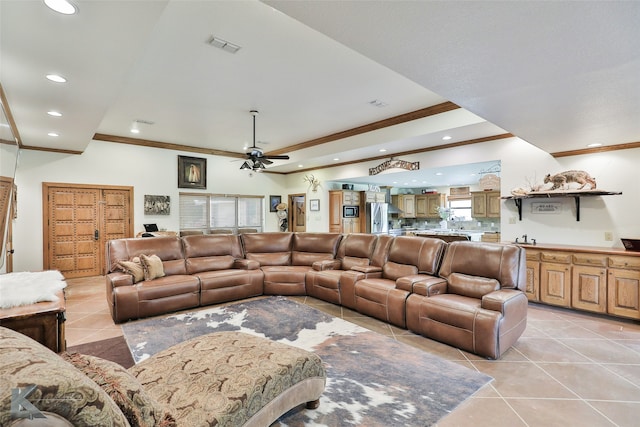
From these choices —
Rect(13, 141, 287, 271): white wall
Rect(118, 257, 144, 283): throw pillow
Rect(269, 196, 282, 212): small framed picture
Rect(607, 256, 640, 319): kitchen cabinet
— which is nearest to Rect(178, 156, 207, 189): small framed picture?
Rect(13, 141, 287, 271): white wall

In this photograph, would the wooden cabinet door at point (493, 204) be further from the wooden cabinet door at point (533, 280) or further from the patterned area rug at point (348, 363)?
the patterned area rug at point (348, 363)

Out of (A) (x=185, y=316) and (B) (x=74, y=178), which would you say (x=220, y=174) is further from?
(A) (x=185, y=316)

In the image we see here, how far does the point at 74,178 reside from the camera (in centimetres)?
618

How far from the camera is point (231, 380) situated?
170cm

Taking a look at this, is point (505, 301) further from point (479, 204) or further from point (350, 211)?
point (479, 204)

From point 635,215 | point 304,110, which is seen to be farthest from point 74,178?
point 635,215

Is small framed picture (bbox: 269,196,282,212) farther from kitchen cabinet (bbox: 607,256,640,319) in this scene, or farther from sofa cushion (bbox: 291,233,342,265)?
kitchen cabinet (bbox: 607,256,640,319)

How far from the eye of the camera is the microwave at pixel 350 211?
27.8ft

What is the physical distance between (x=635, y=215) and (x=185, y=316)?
6.19m

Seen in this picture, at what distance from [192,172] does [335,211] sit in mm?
3909

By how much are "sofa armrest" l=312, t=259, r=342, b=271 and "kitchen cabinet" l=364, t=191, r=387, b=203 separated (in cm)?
418

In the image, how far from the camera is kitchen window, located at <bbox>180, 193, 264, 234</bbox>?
25.2ft

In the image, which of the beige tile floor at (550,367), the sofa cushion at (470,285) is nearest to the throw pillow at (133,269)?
the beige tile floor at (550,367)

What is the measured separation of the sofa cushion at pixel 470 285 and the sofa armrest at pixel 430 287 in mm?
90
